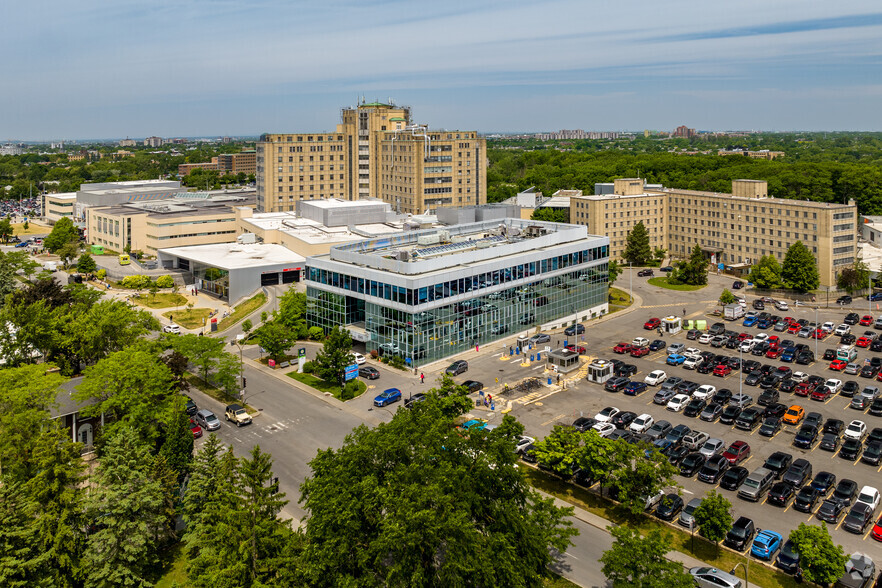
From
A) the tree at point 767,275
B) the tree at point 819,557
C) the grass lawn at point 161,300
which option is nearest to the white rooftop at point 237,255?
the grass lawn at point 161,300

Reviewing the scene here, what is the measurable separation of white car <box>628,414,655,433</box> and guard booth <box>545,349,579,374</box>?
11.2m

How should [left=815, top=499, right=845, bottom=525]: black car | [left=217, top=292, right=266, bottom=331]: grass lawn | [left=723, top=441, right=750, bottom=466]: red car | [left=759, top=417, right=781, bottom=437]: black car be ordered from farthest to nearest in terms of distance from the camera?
[left=217, top=292, right=266, bottom=331]: grass lawn, [left=759, top=417, right=781, bottom=437]: black car, [left=723, top=441, right=750, bottom=466]: red car, [left=815, top=499, right=845, bottom=525]: black car

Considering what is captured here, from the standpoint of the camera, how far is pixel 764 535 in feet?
107

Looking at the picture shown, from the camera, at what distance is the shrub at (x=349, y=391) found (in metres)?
52.1

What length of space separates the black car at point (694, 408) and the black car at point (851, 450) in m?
9.21

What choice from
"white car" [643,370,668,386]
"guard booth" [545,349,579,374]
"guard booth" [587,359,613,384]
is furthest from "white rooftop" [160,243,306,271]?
"white car" [643,370,668,386]

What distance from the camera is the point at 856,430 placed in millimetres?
44719

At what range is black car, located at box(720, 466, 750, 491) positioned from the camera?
38.7 m

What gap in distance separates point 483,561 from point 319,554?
623cm

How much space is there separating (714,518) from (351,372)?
31820 mm

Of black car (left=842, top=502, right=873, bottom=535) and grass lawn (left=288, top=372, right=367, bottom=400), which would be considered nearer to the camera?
black car (left=842, top=502, right=873, bottom=535)

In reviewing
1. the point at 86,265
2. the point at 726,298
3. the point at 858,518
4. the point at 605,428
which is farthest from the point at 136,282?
the point at 858,518

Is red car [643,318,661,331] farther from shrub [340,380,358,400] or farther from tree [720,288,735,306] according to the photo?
shrub [340,380,358,400]

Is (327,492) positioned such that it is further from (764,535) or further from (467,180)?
(467,180)
